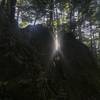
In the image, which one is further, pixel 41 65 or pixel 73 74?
pixel 73 74

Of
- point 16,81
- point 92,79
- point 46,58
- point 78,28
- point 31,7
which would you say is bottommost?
point 92,79

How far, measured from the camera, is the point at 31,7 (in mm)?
16812

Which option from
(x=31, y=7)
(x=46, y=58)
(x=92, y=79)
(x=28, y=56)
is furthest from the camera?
(x=31, y=7)

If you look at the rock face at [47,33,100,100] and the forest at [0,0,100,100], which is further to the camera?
the rock face at [47,33,100,100]

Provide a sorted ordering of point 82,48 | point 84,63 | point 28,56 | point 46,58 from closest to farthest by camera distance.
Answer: point 28,56 < point 46,58 < point 84,63 < point 82,48

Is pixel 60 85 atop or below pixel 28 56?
below

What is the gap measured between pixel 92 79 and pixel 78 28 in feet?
30.5

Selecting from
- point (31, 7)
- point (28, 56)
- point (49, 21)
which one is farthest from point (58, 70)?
point (49, 21)

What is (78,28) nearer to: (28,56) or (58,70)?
(58,70)

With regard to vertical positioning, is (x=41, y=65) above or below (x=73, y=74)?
above

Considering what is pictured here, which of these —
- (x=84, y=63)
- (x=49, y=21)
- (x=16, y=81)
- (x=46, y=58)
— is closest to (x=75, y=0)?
(x=49, y=21)

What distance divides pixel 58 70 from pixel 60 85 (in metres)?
1.06

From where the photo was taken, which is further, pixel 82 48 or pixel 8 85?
pixel 82 48

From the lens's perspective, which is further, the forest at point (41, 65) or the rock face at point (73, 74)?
the rock face at point (73, 74)
